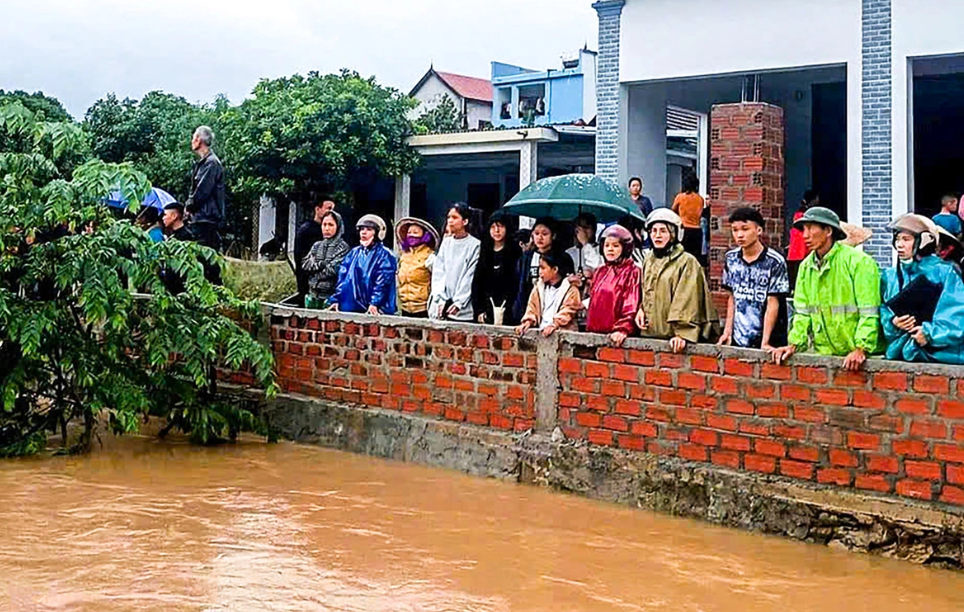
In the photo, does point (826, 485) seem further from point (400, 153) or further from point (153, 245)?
point (400, 153)

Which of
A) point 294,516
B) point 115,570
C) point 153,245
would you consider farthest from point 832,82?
point 115,570

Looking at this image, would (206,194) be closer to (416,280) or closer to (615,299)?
(416,280)

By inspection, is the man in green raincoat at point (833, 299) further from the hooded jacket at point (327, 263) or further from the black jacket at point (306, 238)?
the black jacket at point (306, 238)

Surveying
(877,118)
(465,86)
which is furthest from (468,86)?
(877,118)

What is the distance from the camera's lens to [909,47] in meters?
11.2

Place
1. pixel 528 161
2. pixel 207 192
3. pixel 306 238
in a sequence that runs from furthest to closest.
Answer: pixel 528 161
pixel 306 238
pixel 207 192

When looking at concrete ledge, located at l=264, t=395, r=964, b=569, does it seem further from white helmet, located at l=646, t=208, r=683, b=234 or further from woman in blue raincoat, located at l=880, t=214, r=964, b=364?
white helmet, located at l=646, t=208, r=683, b=234

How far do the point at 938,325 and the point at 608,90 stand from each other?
28.0 feet

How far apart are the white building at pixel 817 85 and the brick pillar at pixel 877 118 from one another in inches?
0.4

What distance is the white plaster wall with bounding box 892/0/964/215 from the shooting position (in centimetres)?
1093

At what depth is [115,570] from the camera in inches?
204

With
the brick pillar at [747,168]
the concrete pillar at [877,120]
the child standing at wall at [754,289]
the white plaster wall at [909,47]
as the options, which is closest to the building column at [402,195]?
the concrete pillar at [877,120]

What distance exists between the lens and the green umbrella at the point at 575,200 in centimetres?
830

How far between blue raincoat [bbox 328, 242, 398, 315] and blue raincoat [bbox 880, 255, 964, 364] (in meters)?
3.98
